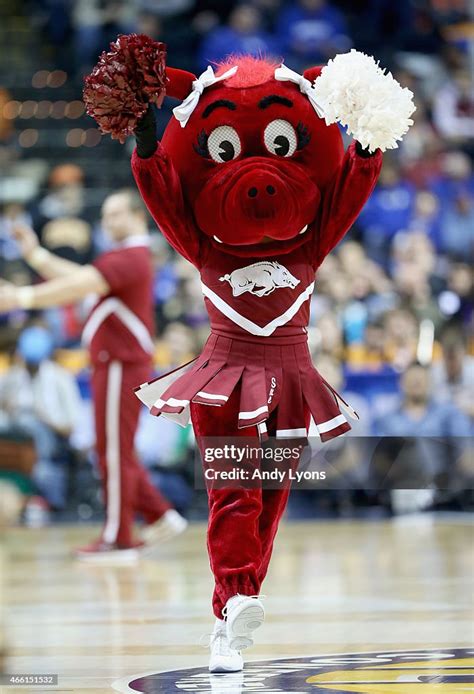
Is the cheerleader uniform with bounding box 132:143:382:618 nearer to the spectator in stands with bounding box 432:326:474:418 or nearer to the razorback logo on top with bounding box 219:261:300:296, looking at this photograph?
the razorback logo on top with bounding box 219:261:300:296

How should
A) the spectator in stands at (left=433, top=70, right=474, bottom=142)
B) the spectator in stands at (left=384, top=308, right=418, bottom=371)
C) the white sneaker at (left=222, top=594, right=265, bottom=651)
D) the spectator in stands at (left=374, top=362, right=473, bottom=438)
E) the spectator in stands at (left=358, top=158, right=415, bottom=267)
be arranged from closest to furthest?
the white sneaker at (left=222, top=594, right=265, bottom=651) < the spectator in stands at (left=374, top=362, right=473, bottom=438) < the spectator in stands at (left=384, top=308, right=418, bottom=371) < the spectator in stands at (left=358, top=158, right=415, bottom=267) < the spectator in stands at (left=433, top=70, right=474, bottom=142)

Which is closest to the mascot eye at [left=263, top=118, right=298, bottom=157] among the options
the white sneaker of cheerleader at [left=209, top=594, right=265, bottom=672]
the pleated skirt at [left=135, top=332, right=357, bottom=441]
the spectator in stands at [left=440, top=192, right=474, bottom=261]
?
the pleated skirt at [left=135, top=332, right=357, bottom=441]

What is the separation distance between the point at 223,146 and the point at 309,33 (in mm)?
7455

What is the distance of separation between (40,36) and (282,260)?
823 cm

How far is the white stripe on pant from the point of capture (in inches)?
241

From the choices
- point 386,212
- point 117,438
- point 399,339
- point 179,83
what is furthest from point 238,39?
point 179,83

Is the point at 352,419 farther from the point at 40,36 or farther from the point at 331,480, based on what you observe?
the point at 40,36

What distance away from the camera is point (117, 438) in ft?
20.1

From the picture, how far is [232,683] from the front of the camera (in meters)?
3.06

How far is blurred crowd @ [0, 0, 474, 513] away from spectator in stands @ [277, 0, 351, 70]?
0.04 ft

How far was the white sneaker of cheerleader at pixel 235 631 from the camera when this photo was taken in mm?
3199

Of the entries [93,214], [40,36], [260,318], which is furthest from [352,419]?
[40,36]

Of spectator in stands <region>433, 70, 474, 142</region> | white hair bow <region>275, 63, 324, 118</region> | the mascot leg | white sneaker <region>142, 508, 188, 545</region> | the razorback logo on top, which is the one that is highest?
spectator in stands <region>433, 70, 474, 142</region>

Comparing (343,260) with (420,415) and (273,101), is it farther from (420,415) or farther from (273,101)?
(273,101)
